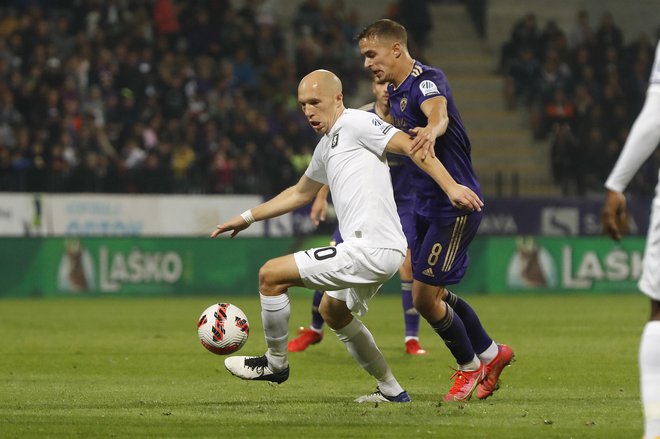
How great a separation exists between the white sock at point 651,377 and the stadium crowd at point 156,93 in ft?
56.1

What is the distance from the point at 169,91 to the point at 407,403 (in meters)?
17.1

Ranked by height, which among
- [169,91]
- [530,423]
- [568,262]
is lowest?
[568,262]

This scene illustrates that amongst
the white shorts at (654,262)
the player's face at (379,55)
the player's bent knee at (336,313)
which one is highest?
the player's face at (379,55)

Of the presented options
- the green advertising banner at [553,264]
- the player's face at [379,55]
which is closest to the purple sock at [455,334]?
the player's face at [379,55]

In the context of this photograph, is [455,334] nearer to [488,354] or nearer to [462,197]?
[488,354]

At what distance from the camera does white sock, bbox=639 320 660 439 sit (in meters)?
5.73

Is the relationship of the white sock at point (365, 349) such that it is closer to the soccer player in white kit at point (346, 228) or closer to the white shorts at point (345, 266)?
the soccer player in white kit at point (346, 228)

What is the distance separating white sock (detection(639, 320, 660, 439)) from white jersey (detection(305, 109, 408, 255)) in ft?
7.17

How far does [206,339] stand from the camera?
8492mm

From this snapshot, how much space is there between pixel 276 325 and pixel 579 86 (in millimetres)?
21757

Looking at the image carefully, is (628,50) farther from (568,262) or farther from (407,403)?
(407,403)

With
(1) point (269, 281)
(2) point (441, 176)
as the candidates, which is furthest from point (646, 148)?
(1) point (269, 281)

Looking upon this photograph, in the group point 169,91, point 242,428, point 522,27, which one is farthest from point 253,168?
point 242,428

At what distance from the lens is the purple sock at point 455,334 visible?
28.6 feet
